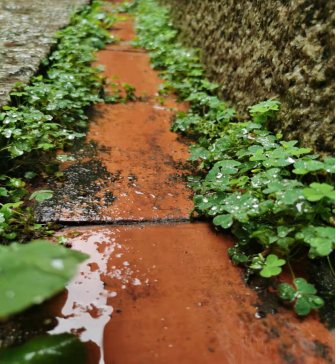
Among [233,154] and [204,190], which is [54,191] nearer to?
[204,190]

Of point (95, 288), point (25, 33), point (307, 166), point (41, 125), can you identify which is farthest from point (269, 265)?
point (25, 33)

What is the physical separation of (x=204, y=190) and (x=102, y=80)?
5.93 feet

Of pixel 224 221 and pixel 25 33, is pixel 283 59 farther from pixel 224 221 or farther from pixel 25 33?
pixel 25 33

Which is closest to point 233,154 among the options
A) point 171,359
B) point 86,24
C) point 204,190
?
point 204,190

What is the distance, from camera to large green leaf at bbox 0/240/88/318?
32.4 inches

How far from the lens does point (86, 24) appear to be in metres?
4.21

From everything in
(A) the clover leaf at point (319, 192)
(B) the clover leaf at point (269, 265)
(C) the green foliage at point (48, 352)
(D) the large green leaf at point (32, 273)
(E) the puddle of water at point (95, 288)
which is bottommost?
(E) the puddle of water at point (95, 288)

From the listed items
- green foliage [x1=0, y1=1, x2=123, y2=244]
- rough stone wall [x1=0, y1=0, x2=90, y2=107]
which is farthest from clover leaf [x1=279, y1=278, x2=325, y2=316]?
rough stone wall [x1=0, y1=0, x2=90, y2=107]

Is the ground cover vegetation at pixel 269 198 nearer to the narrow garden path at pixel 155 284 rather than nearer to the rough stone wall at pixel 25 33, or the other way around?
the narrow garden path at pixel 155 284

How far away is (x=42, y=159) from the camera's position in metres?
1.95

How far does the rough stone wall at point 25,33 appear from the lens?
2.42 meters

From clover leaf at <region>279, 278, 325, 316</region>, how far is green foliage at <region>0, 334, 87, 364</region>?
72 cm

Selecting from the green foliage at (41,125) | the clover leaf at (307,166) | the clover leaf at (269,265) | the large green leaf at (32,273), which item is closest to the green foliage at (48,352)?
the large green leaf at (32,273)

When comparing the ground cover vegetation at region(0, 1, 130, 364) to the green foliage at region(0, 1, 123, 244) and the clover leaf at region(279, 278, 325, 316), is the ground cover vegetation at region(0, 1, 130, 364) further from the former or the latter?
the clover leaf at region(279, 278, 325, 316)
